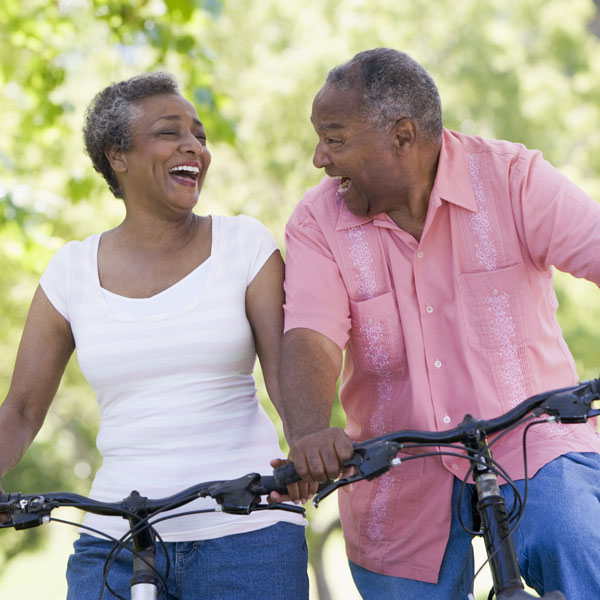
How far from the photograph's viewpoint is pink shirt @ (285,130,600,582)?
3217 millimetres

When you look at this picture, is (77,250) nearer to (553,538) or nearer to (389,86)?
(389,86)

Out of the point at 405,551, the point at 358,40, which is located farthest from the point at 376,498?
the point at 358,40

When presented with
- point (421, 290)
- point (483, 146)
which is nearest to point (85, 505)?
point (421, 290)

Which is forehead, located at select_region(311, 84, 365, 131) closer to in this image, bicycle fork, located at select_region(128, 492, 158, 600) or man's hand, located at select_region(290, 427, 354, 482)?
man's hand, located at select_region(290, 427, 354, 482)

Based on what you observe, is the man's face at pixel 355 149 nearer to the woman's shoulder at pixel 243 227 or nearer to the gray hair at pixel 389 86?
the gray hair at pixel 389 86

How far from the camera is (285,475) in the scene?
2584 mm

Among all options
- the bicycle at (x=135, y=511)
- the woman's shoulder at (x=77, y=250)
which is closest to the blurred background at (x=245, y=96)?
the woman's shoulder at (x=77, y=250)

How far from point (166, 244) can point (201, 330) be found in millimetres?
418

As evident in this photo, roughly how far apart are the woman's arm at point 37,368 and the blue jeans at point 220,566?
524 millimetres

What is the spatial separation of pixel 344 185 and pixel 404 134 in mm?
267

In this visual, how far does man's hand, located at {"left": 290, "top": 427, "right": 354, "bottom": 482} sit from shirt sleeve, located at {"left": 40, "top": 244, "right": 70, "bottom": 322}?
1210 millimetres

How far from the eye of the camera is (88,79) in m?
9.64

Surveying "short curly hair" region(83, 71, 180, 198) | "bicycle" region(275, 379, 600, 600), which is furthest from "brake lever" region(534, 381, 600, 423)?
"short curly hair" region(83, 71, 180, 198)

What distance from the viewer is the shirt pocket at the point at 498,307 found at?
3.25m
